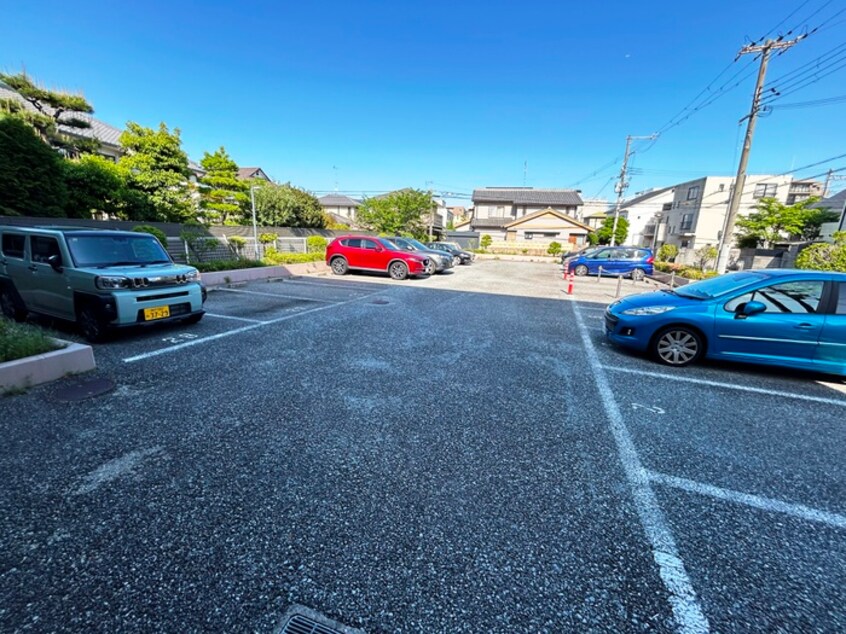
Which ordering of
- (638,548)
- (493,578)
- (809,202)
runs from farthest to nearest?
1. (809,202)
2. (638,548)
3. (493,578)

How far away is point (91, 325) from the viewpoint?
4492 millimetres

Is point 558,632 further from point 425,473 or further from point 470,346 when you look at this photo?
point 470,346

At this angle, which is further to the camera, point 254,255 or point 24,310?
point 254,255

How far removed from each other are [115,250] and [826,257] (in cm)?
1600

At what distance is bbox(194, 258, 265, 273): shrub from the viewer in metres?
9.70

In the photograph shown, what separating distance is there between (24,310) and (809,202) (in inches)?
1494

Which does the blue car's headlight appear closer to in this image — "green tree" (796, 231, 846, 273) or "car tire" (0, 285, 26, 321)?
"green tree" (796, 231, 846, 273)

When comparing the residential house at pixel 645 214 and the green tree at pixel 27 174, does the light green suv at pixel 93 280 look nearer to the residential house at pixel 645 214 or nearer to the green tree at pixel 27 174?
the green tree at pixel 27 174

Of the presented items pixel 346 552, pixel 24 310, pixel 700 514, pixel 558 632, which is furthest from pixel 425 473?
pixel 24 310

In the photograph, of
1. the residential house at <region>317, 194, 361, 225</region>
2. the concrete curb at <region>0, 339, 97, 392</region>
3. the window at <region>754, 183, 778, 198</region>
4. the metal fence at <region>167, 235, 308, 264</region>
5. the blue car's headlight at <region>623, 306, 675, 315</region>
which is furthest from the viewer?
the residential house at <region>317, 194, 361, 225</region>

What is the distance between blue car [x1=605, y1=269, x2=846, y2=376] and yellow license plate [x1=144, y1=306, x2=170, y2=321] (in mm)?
6493

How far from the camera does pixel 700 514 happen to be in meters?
2.15

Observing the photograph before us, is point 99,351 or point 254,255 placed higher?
point 254,255

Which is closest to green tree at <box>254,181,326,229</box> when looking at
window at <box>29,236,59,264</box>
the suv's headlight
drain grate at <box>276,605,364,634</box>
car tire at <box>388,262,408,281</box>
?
car tire at <box>388,262,408,281</box>
